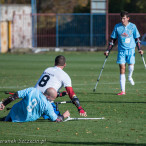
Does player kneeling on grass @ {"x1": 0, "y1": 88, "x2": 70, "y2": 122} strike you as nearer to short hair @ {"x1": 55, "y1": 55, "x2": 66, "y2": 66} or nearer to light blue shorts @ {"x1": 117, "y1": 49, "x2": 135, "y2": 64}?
short hair @ {"x1": 55, "y1": 55, "x2": 66, "y2": 66}

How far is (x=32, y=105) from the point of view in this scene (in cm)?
960

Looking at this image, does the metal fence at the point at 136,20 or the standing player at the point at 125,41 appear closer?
the standing player at the point at 125,41

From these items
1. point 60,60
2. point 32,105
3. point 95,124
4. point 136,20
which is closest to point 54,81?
point 60,60

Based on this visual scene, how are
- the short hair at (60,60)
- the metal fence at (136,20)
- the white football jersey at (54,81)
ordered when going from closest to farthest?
the white football jersey at (54,81)
the short hair at (60,60)
the metal fence at (136,20)

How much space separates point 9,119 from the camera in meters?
10.0

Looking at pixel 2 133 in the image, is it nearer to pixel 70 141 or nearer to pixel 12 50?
pixel 70 141

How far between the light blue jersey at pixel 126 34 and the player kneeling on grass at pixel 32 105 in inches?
215

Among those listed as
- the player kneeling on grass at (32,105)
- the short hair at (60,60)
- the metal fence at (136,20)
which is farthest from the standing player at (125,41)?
the metal fence at (136,20)

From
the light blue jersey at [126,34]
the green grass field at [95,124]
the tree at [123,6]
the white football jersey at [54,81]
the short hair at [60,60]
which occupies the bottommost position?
the green grass field at [95,124]

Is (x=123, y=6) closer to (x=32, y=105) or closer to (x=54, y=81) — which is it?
(x=54, y=81)

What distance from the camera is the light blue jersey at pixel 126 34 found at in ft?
48.3

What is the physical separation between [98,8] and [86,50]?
399cm

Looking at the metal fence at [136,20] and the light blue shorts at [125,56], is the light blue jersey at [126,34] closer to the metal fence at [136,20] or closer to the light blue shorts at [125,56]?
the light blue shorts at [125,56]

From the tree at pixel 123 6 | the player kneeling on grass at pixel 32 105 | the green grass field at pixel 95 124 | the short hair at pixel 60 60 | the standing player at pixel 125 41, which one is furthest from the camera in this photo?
the tree at pixel 123 6
